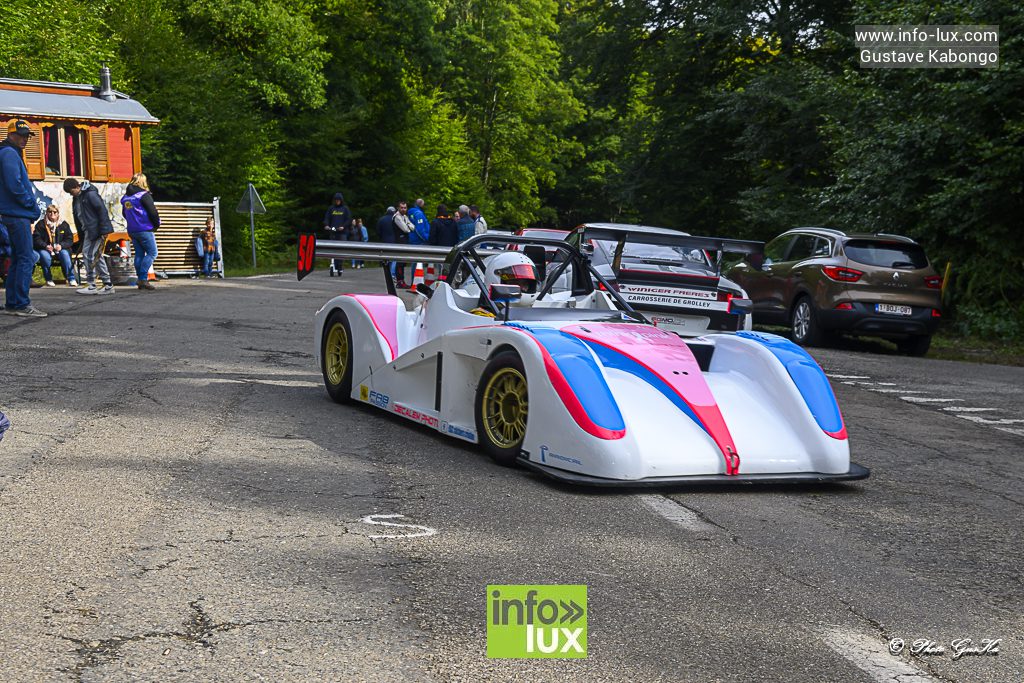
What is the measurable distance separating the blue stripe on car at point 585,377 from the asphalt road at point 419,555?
0.41m

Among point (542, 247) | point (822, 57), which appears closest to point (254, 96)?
point (822, 57)

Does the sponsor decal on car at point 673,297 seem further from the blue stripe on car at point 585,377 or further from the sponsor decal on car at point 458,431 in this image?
the blue stripe on car at point 585,377

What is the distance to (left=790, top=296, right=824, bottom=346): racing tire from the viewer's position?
1702cm

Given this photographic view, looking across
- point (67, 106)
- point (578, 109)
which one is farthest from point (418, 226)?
point (578, 109)

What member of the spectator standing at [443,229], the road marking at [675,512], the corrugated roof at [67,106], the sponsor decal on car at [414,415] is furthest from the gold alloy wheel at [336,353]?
the corrugated roof at [67,106]

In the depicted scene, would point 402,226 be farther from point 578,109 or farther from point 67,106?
point 578,109

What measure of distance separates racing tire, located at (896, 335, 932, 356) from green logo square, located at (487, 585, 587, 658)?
13744 mm

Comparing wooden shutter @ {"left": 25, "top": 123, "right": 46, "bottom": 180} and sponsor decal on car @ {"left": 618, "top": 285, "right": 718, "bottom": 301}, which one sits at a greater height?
wooden shutter @ {"left": 25, "top": 123, "right": 46, "bottom": 180}

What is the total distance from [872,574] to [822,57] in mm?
29361

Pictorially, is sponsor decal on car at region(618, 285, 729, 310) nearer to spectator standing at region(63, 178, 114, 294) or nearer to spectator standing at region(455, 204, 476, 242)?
spectator standing at region(63, 178, 114, 294)

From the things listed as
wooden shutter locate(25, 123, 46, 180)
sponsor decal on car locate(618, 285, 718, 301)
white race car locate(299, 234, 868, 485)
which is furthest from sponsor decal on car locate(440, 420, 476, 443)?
wooden shutter locate(25, 123, 46, 180)

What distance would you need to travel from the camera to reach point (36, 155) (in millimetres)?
26422

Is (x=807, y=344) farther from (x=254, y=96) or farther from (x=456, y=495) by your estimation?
(x=254, y=96)

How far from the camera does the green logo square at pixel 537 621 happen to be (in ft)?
12.8
